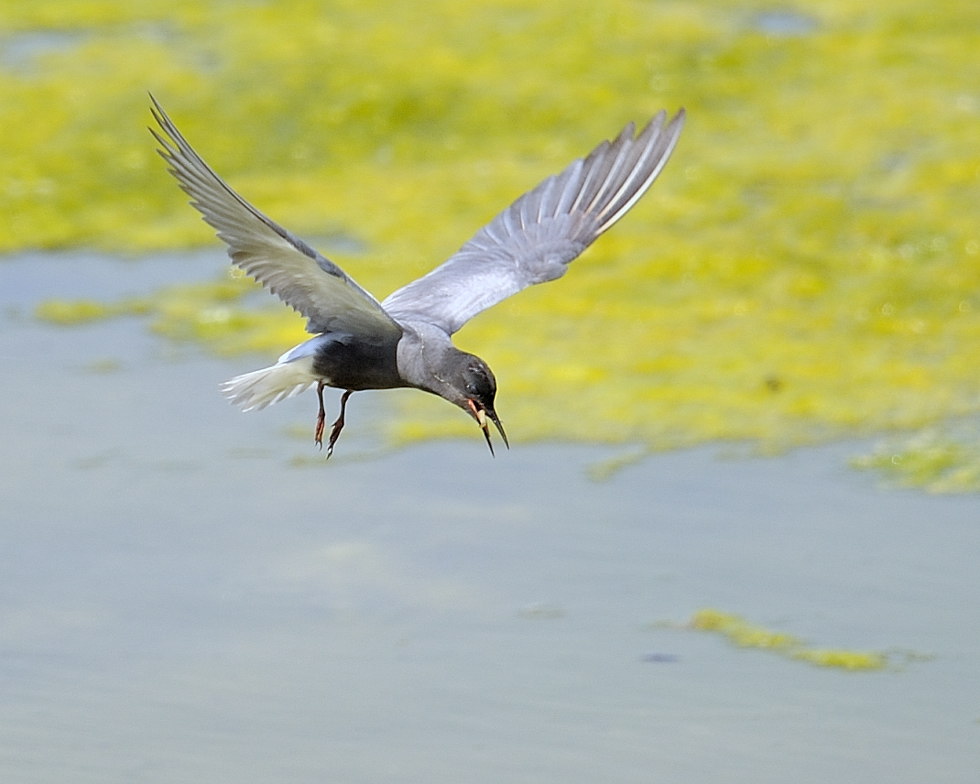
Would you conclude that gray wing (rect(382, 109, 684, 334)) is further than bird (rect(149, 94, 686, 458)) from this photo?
Yes

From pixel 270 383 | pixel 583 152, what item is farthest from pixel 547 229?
pixel 583 152

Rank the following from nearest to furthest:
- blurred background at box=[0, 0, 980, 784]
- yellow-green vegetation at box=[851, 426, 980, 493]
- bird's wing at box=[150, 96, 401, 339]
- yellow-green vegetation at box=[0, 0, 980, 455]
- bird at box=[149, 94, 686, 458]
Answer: bird's wing at box=[150, 96, 401, 339]
bird at box=[149, 94, 686, 458]
blurred background at box=[0, 0, 980, 784]
yellow-green vegetation at box=[851, 426, 980, 493]
yellow-green vegetation at box=[0, 0, 980, 455]

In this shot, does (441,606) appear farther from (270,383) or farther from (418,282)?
(270,383)

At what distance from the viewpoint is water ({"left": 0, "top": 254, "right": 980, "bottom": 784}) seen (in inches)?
136

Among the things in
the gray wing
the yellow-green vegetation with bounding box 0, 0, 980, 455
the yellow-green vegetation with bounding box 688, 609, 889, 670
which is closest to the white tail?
the gray wing

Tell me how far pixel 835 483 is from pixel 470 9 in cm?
358

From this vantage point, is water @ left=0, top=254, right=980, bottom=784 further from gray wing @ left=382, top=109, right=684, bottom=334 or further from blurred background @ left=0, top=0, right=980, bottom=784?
gray wing @ left=382, top=109, right=684, bottom=334

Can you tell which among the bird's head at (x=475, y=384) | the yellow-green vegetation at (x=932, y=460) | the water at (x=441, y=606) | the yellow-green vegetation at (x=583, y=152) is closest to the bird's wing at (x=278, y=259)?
the bird's head at (x=475, y=384)

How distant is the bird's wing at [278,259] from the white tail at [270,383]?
3.2 inches

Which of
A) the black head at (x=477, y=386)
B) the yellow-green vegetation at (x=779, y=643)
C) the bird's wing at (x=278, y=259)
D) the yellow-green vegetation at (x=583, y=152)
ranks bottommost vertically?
the yellow-green vegetation at (x=779, y=643)

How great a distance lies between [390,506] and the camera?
14.7ft

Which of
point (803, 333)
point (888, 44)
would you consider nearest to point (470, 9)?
point (888, 44)

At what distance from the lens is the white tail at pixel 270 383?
10.5 ft

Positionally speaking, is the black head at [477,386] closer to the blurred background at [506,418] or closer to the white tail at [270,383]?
the white tail at [270,383]
